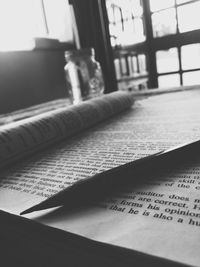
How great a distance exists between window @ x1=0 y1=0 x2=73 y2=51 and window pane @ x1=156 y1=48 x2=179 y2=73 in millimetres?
1166

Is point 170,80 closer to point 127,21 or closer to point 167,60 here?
point 167,60

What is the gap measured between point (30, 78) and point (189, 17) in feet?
4.84

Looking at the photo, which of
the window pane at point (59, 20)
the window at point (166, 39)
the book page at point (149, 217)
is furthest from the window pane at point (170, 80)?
the book page at point (149, 217)

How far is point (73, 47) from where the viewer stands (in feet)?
3.69

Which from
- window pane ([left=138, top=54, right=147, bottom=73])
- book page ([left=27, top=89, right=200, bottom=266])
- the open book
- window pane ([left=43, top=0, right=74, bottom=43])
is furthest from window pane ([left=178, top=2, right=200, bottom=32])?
book page ([left=27, top=89, right=200, bottom=266])

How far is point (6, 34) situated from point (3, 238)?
32.3 inches

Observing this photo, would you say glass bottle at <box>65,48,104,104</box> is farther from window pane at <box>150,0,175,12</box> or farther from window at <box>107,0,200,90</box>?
window pane at <box>150,0,175,12</box>

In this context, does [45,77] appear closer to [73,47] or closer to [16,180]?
[73,47]

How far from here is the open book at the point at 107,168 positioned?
6.1 inches

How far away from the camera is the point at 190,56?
6.66 feet

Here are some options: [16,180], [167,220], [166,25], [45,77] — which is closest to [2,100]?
[45,77]

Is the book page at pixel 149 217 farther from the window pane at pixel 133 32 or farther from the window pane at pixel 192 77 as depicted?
the window pane at pixel 133 32

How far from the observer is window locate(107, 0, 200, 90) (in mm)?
1878

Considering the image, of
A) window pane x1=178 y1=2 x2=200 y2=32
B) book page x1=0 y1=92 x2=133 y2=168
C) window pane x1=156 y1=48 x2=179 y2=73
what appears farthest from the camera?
window pane x1=156 y1=48 x2=179 y2=73
